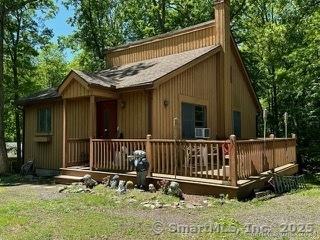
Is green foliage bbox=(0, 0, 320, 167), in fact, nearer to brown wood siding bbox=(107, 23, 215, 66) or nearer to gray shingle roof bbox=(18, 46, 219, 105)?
brown wood siding bbox=(107, 23, 215, 66)

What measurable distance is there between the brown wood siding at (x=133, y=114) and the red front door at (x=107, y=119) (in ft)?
2.54

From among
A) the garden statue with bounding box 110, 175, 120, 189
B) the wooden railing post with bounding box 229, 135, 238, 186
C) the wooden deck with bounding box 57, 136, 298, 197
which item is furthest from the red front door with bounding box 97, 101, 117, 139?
the wooden railing post with bounding box 229, 135, 238, 186

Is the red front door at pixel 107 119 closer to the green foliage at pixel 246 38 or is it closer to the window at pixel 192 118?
the window at pixel 192 118

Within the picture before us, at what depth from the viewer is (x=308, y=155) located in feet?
61.7

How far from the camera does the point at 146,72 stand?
526 inches

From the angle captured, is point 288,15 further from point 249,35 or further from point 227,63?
point 227,63

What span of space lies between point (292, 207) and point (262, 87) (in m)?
16.6

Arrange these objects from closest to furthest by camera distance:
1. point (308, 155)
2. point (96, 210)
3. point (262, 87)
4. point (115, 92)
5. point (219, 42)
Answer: point (96, 210), point (115, 92), point (219, 42), point (308, 155), point (262, 87)

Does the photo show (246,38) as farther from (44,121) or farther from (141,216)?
(141,216)

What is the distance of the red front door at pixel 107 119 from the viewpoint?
13.5 m

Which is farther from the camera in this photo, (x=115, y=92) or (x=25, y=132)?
(x=25, y=132)

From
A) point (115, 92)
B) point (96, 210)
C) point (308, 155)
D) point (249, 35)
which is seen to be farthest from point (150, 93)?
point (249, 35)

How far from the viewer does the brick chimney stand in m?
15.0

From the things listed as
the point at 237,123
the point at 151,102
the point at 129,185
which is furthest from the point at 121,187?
the point at 237,123
